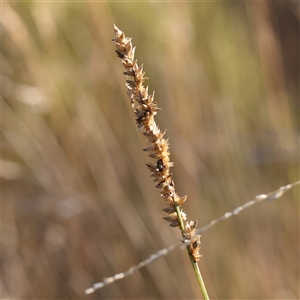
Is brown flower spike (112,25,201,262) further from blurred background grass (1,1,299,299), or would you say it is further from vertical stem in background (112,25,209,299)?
blurred background grass (1,1,299,299)

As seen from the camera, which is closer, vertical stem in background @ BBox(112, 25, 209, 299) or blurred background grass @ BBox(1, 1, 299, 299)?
vertical stem in background @ BBox(112, 25, 209, 299)

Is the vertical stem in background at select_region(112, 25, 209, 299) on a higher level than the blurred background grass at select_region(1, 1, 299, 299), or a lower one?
lower

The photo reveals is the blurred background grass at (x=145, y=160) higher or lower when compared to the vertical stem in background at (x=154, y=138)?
higher

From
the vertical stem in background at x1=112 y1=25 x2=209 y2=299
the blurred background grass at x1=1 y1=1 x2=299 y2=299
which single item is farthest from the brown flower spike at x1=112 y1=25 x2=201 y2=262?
the blurred background grass at x1=1 y1=1 x2=299 y2=299

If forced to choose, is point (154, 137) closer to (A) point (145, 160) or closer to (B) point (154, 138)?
(B) point (154, 138)

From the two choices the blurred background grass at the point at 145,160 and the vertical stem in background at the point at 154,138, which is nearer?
the vertical stem in background at the point at 154,138

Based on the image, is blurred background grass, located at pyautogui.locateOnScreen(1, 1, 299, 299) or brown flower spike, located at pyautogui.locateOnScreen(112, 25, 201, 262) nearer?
brown flower spike, located at pyautogui.locateOnScreen(112, 25, 201, 262)

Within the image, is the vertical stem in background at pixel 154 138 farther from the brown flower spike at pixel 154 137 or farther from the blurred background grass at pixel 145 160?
the blurred background grass at pixel 145 160

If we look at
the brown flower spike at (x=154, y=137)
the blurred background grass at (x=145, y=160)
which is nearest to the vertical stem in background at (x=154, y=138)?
the brown flower spike at (x=154, y=137)

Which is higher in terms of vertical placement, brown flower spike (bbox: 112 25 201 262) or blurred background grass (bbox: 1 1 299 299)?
blurred background grass (bbox: 1 1 299 299)

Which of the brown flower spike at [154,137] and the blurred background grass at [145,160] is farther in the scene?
the blurred background grass at [145,160]
